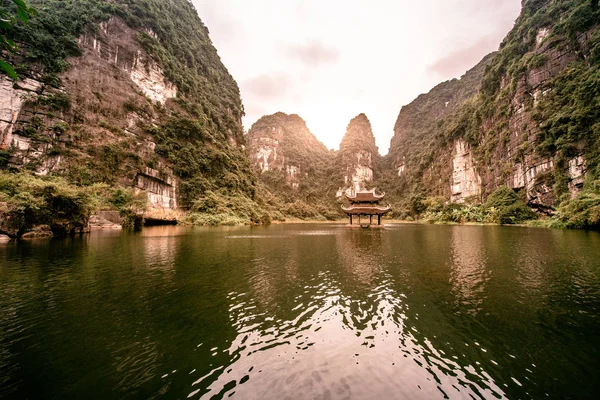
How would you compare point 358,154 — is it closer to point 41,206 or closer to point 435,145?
point 435,145

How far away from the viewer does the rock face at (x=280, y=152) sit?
123125 millimetres

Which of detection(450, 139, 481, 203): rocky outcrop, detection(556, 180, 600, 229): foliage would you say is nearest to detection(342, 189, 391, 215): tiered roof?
detection(556, 180, 600, 229): foliage

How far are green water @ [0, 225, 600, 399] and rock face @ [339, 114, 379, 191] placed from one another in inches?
4382

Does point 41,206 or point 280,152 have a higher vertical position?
point 280,152

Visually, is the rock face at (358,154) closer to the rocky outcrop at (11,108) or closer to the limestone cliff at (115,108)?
the limestone cliff at (115,108)

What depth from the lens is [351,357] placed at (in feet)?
16.8

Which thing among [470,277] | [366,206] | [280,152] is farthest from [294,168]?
[470,277]

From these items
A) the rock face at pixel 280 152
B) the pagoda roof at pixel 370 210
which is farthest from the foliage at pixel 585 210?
the rock face at pixel 280 152

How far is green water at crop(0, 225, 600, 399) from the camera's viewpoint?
14.4 feet

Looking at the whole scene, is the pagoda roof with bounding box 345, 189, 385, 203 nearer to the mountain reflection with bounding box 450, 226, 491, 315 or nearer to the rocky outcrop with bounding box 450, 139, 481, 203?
the mountain reflection with bounding box 450, 226, 491, 315

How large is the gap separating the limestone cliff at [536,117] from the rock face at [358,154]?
Answer: 155ft

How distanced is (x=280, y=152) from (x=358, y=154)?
35959mm

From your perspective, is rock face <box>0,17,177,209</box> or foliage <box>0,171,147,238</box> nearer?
foliage <box>0,171,147,238</box>

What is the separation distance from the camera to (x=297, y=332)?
5.99m
